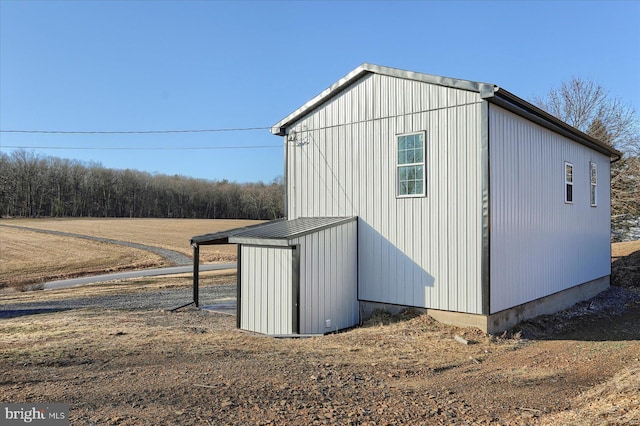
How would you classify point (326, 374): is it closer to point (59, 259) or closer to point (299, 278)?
point (299, 278)

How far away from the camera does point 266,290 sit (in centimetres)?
909

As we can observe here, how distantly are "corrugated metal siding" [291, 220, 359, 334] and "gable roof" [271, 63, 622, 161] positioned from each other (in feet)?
10.8

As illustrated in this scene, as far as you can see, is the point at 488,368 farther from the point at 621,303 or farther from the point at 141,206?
the point at 141,206

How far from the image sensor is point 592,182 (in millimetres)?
14031

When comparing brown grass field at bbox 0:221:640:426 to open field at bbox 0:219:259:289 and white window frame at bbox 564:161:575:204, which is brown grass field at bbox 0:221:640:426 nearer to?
white window frame at bbox 564:161:575:204

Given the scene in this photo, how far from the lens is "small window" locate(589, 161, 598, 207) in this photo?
1395 centimetres

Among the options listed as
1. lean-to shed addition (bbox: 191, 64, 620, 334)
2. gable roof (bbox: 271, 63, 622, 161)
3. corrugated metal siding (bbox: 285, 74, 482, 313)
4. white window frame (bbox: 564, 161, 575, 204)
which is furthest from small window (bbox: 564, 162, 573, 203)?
corrugated metal siding (bbox: 285, 74, 482, 313)

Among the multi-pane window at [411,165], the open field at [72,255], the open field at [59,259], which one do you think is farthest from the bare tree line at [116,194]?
the multi-pane window at [411,165]

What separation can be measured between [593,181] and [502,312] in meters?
8.16

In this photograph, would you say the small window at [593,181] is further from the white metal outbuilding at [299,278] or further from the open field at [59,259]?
the open field at [59,259]

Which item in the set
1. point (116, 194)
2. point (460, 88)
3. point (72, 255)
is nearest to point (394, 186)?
point (460, 88)

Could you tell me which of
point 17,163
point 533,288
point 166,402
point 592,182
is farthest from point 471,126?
point 17,163

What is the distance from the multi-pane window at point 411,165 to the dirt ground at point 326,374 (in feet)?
8.73

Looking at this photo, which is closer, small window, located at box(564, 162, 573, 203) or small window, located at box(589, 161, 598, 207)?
small window, located at box(564, 162, 573, 203)
